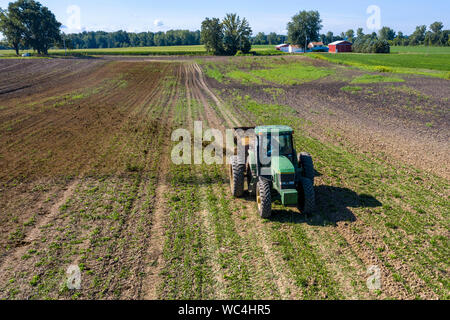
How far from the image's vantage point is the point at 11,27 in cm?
8431

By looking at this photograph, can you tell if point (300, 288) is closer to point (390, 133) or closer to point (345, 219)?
point (345, 219)

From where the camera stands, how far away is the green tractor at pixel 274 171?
29.3 feet

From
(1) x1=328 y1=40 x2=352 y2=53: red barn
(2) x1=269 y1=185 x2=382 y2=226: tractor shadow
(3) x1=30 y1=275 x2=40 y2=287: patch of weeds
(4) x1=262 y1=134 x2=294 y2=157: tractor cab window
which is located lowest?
(3) x1=30 y1=275 x2=40 y2=287: patch of weeds

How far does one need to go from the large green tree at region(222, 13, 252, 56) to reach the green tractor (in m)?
89.0

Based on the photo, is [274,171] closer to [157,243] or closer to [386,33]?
[157,243]

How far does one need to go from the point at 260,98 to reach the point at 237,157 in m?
20.7

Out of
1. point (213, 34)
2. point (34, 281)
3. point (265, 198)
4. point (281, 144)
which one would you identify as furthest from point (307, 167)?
point (213, 34)

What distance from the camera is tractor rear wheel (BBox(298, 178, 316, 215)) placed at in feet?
29.8

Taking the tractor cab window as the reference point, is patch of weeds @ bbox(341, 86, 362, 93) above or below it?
above

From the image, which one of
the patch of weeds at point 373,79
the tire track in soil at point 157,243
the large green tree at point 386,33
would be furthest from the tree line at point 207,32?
the tire track in soil at point 157,243

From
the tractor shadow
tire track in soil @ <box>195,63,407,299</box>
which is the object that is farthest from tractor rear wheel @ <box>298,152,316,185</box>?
tire track in soil @ <box>195,63,407,299</box>

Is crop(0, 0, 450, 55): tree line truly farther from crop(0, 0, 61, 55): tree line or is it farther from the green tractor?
the green tractor

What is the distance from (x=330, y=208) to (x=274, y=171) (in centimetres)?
241
